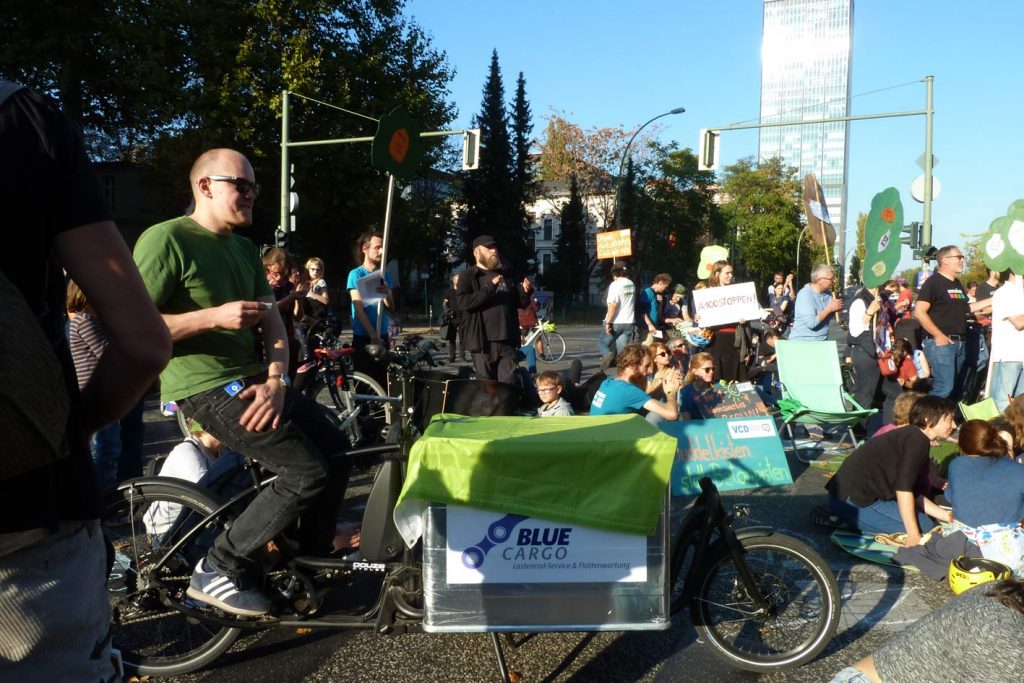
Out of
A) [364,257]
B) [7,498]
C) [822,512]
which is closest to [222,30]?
[364,257]

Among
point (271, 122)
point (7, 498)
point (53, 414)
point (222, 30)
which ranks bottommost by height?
point (7, 498)

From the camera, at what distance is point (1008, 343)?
8.90 m

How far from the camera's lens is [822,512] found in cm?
580

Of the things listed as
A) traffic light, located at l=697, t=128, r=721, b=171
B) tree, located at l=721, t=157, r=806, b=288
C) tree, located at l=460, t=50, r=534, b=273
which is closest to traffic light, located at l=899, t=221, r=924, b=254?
traffic light, located at l=697, t=128, r=721, b=171

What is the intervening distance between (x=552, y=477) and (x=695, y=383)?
16.6ft

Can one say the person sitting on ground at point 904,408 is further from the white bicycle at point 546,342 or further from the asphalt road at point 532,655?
the white bicycle at point 546,342

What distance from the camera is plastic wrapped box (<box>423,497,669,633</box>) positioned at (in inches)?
125

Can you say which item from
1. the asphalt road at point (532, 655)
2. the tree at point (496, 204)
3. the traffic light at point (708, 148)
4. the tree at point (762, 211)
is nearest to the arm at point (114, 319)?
the asphalt road at point (532, 655)

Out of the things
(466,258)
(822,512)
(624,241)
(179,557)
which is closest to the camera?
(179,557)

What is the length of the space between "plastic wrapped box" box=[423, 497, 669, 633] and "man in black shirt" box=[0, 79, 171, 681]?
5.58ft

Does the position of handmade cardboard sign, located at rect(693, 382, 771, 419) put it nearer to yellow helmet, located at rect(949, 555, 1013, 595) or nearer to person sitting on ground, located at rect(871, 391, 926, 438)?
person sitting on ground, located at rect(871, 391, 926, 438)

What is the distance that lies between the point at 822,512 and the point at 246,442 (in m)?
3.95

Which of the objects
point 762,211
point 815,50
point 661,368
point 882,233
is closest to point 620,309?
point 882,233

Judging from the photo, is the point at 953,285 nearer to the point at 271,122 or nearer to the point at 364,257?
the point at 364,257
